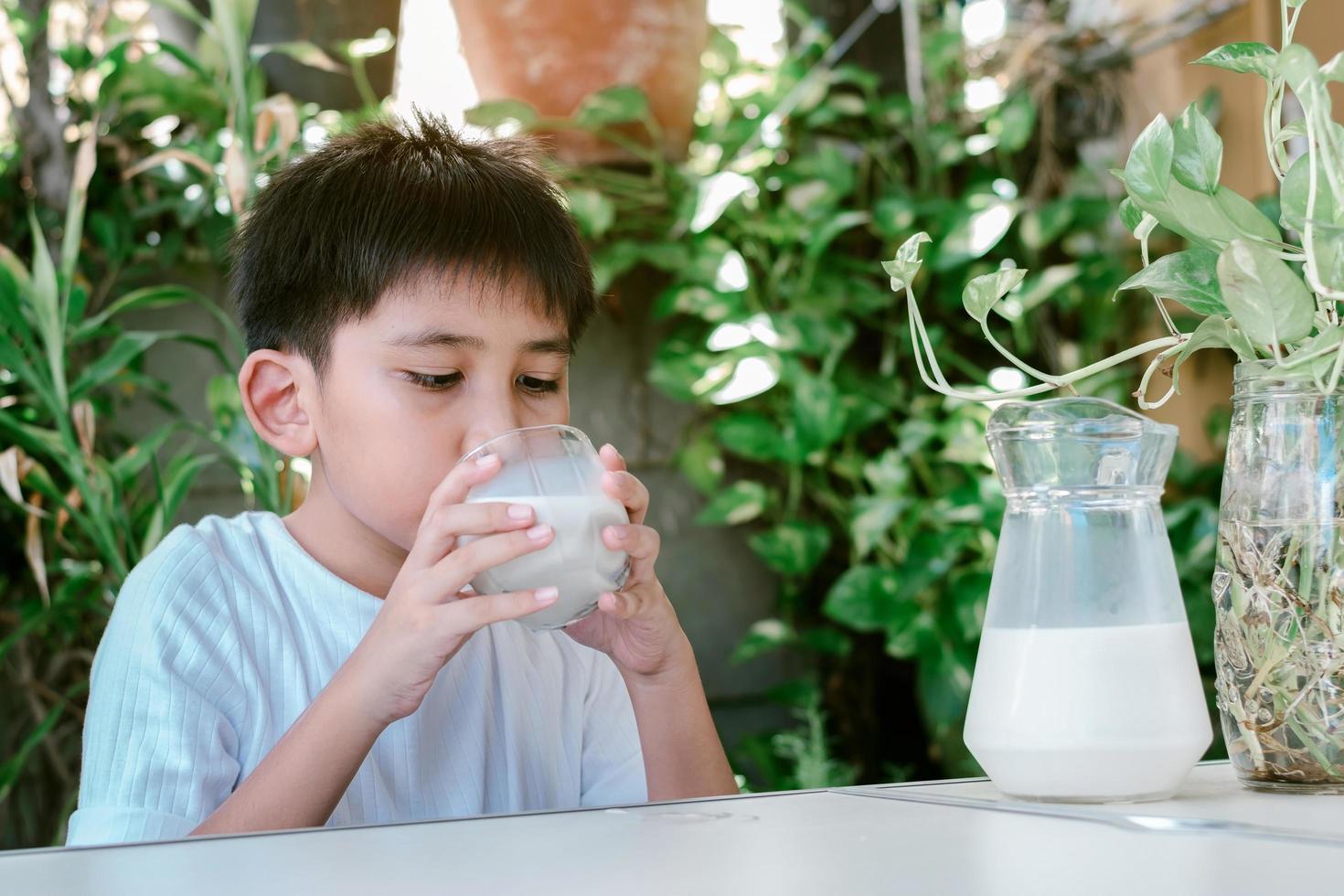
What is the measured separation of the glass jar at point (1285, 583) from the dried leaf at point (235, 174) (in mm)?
1280

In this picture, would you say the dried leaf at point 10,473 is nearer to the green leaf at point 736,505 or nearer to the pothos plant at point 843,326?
the pothos plant at point 843,326

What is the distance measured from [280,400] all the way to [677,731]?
0.41m

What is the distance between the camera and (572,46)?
5.90 ft

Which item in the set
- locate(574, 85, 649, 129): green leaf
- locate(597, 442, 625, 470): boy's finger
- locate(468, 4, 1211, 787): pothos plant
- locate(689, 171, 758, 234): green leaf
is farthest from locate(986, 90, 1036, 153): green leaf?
locate(597, 442, 625, 470): boy's finger

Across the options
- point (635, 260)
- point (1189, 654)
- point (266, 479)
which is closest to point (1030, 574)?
point (1189, 654)

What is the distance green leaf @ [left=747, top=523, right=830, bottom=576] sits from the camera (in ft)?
6.17

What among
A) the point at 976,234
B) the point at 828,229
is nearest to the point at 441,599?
the point at 828,229

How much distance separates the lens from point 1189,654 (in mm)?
515

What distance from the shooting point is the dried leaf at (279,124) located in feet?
5.20

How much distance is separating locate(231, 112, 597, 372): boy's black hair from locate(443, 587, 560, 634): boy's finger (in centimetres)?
33

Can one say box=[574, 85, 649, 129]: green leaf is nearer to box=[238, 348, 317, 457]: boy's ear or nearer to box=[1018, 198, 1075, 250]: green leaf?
box=[1018, 198, 1075, 250]: green leaf

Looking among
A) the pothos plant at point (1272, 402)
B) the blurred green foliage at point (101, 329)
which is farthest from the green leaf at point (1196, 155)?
the blurred green foliage at point (101, 329)

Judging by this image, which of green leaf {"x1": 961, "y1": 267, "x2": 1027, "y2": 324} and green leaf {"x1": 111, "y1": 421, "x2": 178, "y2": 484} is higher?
green leaf {"x1": 111, "y1": 421, "x2": 178, "y2": 484}

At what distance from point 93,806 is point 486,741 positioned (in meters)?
0.29
